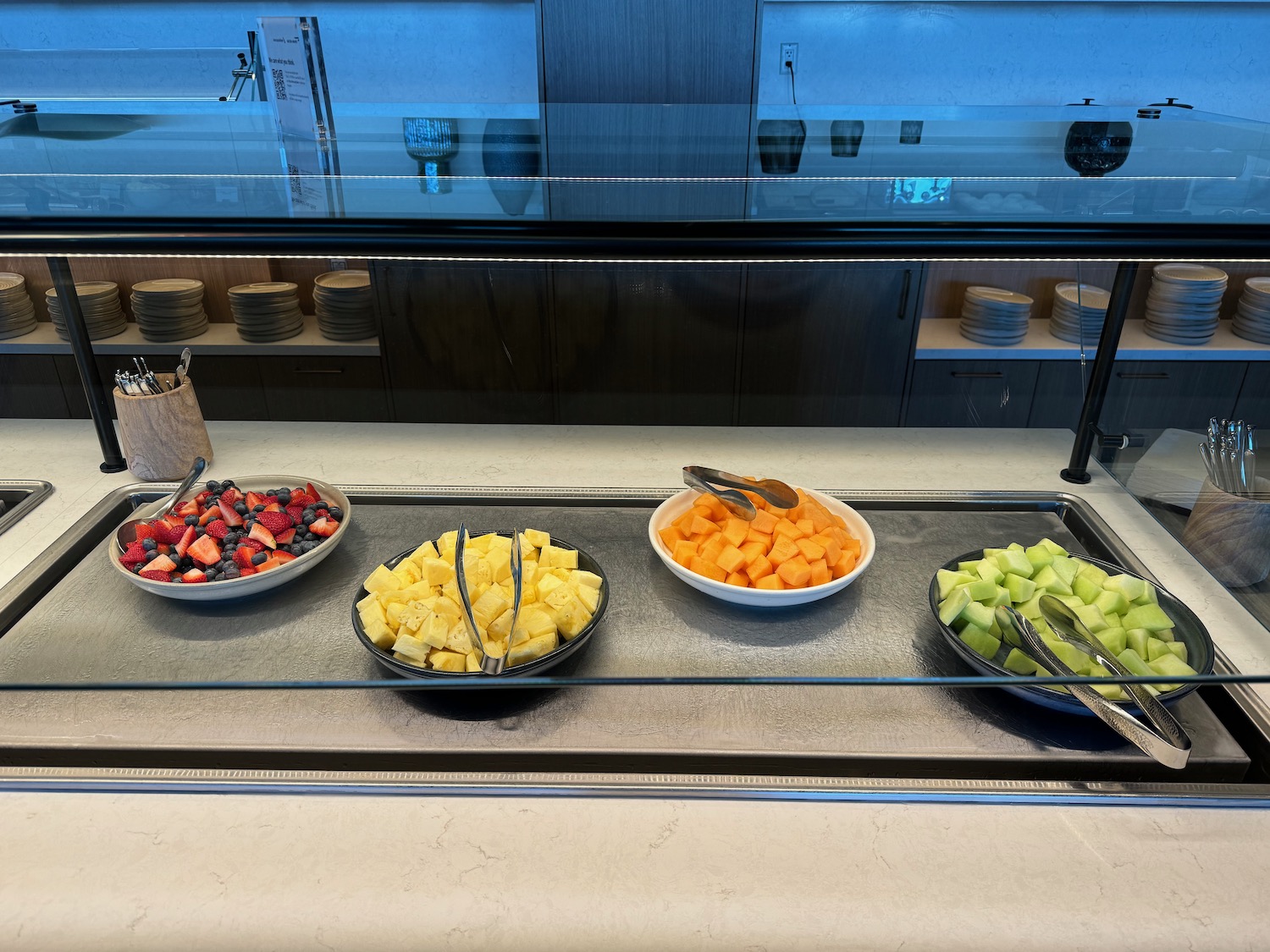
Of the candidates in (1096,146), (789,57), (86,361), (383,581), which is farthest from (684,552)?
(789,57)

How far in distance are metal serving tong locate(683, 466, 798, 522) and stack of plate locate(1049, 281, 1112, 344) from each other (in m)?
0.46

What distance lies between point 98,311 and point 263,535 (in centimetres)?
55

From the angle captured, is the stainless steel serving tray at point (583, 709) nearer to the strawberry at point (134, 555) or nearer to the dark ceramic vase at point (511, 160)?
the strawberry at point (134, 555)

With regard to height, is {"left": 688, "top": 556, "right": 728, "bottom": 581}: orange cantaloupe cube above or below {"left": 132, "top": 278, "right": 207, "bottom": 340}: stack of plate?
below

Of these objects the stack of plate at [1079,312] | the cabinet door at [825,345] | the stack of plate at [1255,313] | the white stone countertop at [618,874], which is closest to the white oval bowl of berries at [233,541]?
the white stone countertop at [618,874]

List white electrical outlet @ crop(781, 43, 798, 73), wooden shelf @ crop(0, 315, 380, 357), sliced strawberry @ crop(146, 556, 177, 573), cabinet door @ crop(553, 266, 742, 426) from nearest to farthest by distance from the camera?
sliced strawberry @ crop(146, 556, 177, 573), cabinet door @ crop(553, 266, 742, 426), wooden shelf @ crop(0, 315, 380, 357), white electrical outlet @ crop(781, 43, 798, 73)

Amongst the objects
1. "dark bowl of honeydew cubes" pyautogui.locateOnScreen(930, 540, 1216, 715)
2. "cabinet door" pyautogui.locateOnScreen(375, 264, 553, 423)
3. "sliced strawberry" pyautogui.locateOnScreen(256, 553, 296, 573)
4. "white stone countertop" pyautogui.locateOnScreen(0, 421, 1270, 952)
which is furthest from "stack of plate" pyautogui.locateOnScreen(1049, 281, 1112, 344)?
"sliced strawberry" pyautogui.locateOnScreen(256, 553, 296, 573)

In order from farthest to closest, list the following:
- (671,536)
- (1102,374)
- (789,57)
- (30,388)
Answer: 1. (789,57)
2. (30,388)
3. (1102,374)
4. (671,536)

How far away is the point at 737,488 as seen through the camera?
3.11 ft

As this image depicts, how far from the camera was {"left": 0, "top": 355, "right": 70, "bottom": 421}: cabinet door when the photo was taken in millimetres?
1229

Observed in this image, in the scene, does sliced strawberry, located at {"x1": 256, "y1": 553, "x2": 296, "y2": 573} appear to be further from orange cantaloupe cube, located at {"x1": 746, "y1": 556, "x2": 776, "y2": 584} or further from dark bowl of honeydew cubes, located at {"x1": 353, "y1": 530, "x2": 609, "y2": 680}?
orange cantaloupe cube, located at {"x1": 746, "y1": 556, "x2": 776, "y2": 584}

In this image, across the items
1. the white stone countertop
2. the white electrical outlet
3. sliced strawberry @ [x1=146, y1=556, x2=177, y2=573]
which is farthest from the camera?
the white electrical outlet

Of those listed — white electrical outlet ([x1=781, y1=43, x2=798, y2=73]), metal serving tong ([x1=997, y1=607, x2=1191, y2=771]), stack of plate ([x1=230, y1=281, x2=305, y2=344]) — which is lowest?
metal serving tong ([x1=997, y1=607, x2=1191, y2=771])

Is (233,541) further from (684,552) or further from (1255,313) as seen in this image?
(1255,313)
